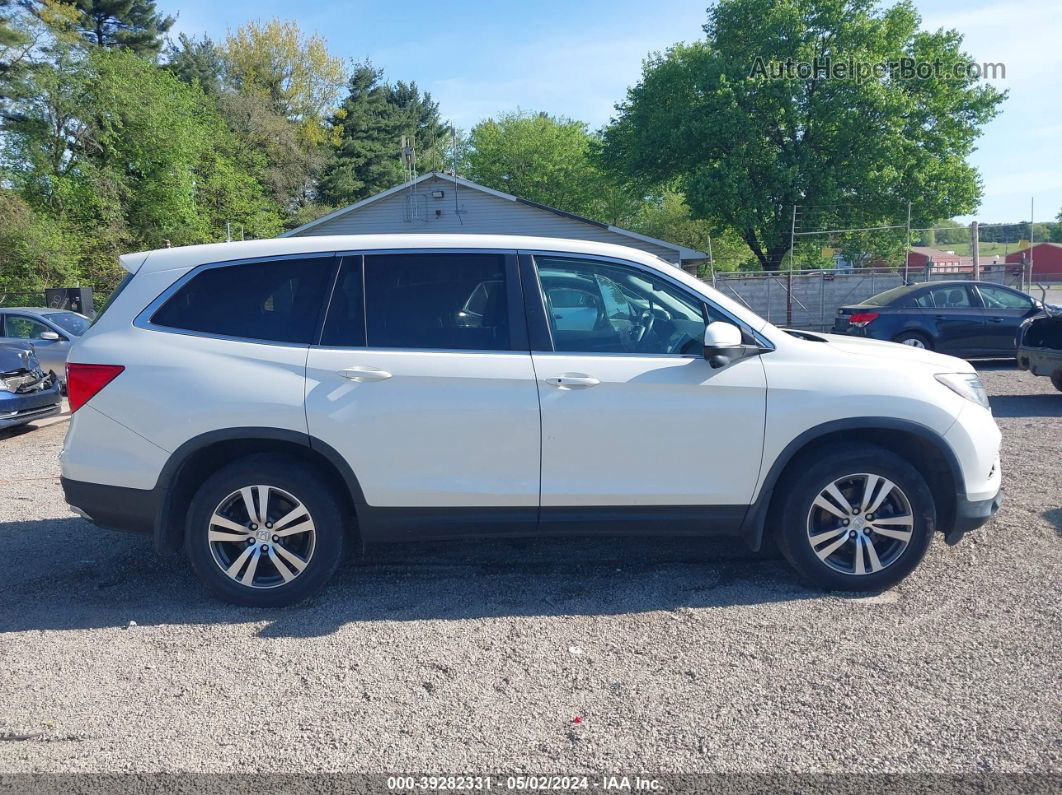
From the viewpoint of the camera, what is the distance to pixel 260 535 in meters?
4.23

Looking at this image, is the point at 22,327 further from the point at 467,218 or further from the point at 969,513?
the point at 467,218

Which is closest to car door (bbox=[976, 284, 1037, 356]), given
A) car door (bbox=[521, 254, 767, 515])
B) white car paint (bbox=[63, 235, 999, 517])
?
white car paint (bbox=[63, 235, 999, 517])

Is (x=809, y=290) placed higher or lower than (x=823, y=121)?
lower

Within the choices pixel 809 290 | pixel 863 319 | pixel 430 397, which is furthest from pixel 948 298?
pixel 430 397

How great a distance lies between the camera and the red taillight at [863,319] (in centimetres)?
1325

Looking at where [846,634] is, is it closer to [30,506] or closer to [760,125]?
[30,506]

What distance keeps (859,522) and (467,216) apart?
79.4 ft

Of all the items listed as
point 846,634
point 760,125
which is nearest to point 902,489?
point 846,634

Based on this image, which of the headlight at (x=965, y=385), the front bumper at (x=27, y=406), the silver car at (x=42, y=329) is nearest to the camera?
the headlight at (x=965, y=385)

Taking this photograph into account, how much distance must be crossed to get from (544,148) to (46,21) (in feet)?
106

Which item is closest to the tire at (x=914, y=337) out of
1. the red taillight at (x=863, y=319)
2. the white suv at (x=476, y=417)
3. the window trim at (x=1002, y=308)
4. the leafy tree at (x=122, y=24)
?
the red taillight at (x=863, y=319)

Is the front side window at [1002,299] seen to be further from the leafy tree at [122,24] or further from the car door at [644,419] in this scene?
the leafy tree at [122,24]

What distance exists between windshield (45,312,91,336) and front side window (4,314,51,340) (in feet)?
0.74

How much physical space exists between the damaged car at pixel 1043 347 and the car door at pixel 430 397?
8454mm
